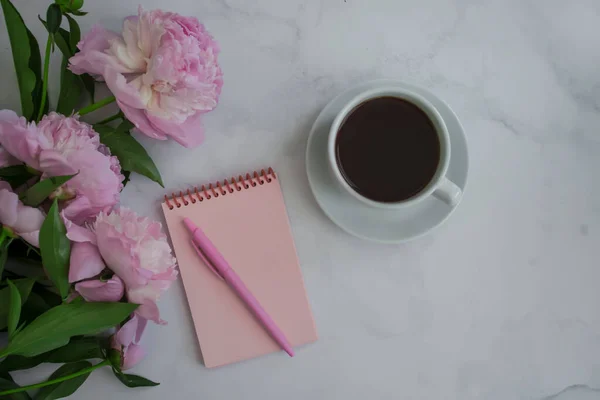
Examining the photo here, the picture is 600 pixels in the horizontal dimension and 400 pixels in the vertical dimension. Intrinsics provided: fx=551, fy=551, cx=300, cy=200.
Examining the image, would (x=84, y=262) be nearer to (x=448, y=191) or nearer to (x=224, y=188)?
(x=224, y=188)

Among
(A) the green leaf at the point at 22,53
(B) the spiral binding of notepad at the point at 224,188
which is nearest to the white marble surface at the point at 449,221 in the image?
(B) the spiral binding of notepad at the point at 224,188

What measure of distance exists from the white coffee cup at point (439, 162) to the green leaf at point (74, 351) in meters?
0.31

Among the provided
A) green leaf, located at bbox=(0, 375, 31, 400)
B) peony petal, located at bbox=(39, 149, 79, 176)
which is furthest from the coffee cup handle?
green leaf, located at bbox=(0, 375, 31, 400)

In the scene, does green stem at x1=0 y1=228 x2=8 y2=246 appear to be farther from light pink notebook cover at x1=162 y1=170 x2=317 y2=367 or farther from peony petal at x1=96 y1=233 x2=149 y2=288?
light pink notebook cover at x1=162 y1=170 x2=317 y2=367

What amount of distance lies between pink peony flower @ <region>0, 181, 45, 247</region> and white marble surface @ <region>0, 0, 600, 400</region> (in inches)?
7.6

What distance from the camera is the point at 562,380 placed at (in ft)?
2.13

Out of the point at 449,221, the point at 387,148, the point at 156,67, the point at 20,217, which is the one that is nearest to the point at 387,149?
the point at 387,148

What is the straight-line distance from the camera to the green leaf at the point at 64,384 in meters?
0.55

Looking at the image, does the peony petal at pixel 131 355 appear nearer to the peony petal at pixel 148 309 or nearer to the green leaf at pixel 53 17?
the peony petal at pixel 148 309

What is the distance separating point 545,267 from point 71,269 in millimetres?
517

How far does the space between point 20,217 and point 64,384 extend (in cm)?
22

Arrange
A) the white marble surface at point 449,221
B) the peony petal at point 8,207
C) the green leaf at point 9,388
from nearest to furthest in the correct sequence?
the peony petal at point 8,207
the green leaf at point 9,388
the white marble surface at point 449,221

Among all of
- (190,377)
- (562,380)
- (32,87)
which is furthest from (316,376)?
(32,87)

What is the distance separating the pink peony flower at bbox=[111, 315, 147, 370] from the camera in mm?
549
